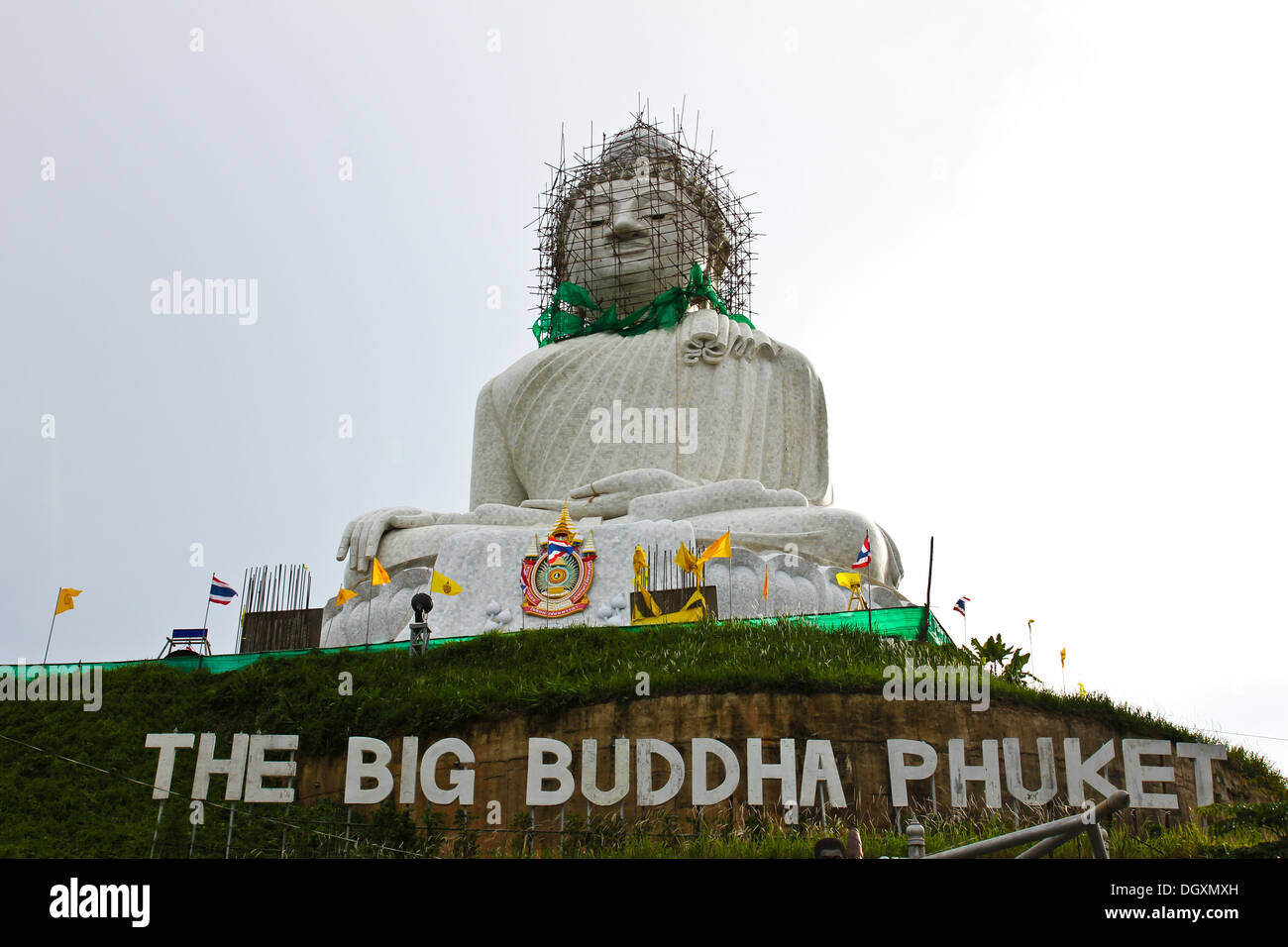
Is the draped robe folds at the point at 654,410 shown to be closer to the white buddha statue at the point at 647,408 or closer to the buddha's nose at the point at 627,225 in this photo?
the white buddha statue at the point at 647,408

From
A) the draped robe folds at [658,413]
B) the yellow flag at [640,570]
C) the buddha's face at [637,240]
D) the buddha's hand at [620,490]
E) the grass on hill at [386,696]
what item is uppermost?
the buddha's face at [637,240]

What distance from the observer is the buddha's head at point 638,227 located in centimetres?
1938

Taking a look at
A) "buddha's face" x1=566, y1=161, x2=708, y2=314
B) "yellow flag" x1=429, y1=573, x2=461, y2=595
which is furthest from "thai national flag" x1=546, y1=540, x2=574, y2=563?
"buddha's face" x1=566, y1=161, x2=708, y2=314

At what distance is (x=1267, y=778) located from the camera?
38.1 feet

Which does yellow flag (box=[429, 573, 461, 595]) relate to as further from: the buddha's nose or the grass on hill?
the buddha's nose

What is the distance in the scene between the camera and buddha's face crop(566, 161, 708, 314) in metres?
19.3

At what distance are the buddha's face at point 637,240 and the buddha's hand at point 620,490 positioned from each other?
428cm

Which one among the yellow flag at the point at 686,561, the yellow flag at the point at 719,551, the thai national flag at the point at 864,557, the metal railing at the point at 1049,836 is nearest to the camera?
the metal railing at the point at 1049,836

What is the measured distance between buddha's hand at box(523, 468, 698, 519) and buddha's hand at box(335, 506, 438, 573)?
6.07 feet

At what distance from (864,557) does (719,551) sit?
6.20ft

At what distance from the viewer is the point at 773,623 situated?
11.9m

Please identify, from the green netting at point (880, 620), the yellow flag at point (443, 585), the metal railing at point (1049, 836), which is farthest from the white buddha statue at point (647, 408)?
the metal railing at point (1049, 836)

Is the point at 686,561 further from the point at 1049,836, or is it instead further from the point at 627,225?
the point at 1049,836

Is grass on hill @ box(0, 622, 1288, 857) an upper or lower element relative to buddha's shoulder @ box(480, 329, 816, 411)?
lower
